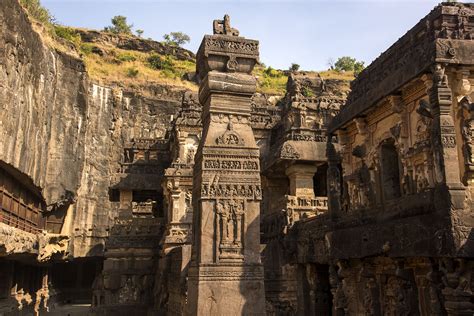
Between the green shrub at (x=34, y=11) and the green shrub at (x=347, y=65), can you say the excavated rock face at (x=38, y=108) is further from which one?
the green shrub at (x=347, y=65)

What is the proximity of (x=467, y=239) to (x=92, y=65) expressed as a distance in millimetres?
46243

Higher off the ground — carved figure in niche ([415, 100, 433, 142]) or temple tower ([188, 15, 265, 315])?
carved figure in niche ([415, 100, 433, 142])

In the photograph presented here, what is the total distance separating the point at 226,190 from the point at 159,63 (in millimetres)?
50973

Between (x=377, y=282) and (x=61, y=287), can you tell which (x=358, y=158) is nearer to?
(x=377, y=282)

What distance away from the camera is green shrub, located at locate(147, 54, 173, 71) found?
179 ft

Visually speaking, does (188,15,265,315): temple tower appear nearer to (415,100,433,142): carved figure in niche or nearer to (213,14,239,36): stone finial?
(213,14,239,36): stone finial

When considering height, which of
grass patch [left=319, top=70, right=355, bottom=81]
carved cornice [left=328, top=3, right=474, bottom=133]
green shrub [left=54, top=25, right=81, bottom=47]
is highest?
green shrub [left=54, top=25, right=81, bottom=47]

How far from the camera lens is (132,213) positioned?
22.8m

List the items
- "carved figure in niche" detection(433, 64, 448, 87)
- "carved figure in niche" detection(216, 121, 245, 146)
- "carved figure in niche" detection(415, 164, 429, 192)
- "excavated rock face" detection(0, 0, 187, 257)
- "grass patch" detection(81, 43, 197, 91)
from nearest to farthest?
"carved figure in niche" detection(216, 121, 245, 146) → "carved figure in niche" detection(433, 64, 448, 87) → "carved figure in niche" detection(415, 164, 429, 192) → "excavated rock face" detection(0, 0, 187, 257) → "grass patch" detection(81, 43, 197, 91)

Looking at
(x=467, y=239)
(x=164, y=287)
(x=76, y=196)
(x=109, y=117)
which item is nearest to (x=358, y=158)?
(x=467, y=239)

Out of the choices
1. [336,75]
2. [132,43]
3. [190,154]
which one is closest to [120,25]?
[132,43]

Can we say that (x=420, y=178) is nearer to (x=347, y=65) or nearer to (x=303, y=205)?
(x=303, y=205)

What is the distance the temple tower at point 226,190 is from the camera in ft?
20.4

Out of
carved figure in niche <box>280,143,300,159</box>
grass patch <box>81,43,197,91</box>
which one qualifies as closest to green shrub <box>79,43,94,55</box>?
grass patch <box>81,43,197,91</box>
